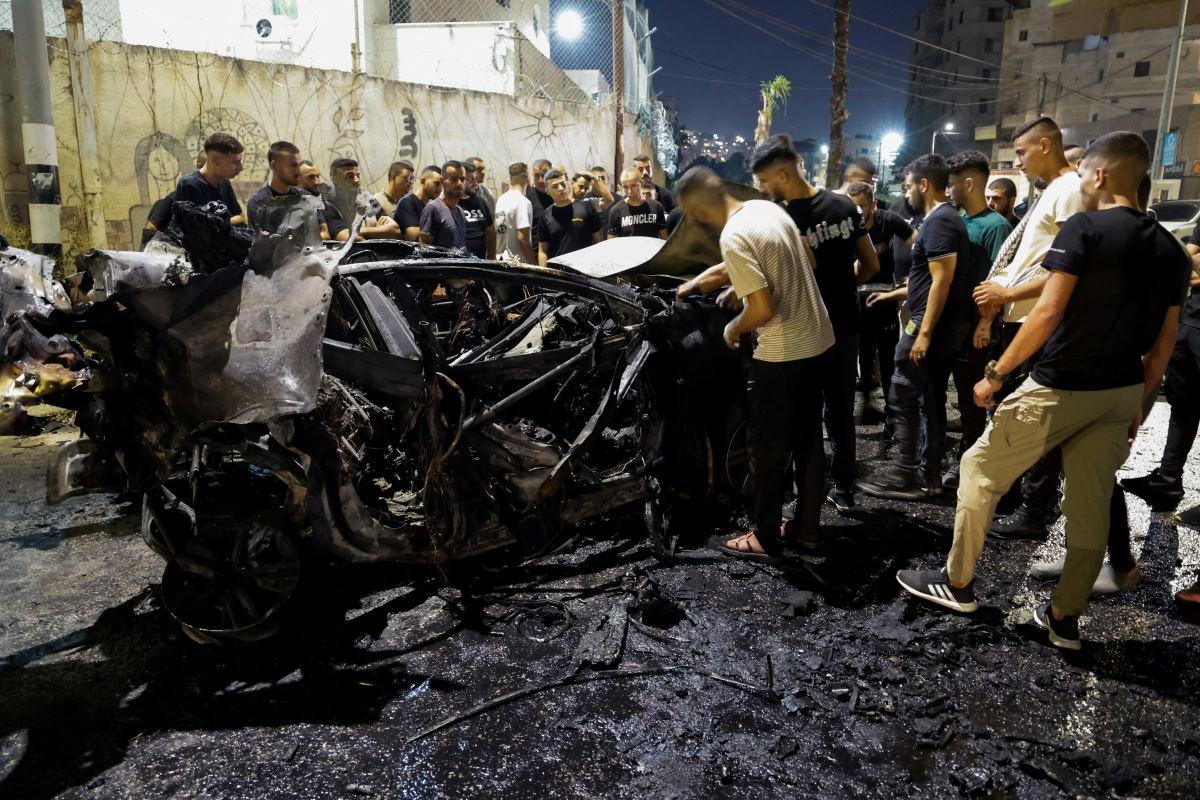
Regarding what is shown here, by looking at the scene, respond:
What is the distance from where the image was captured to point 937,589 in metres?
3.29

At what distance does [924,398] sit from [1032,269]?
3.58ft

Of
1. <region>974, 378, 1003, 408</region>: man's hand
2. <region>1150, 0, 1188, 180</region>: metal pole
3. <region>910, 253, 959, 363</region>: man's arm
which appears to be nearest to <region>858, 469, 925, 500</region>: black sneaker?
<region>910, 253, 959, 363</region>: man's arm

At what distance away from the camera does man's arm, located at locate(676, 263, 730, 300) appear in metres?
4.01

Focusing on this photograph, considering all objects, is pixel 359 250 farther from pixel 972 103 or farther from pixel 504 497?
pixel 972 103

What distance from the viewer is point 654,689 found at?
2.75m

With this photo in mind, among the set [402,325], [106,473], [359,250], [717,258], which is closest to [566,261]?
[717,258]

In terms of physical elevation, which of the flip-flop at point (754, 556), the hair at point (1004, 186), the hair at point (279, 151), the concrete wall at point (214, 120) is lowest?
the flip-flop at point (754, 556)

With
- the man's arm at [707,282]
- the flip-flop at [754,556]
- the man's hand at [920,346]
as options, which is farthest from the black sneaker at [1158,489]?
the man's arm at [707,282]

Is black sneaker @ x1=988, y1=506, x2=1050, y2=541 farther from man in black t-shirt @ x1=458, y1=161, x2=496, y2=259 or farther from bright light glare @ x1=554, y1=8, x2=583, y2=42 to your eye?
bright light glare @ x1=554, y1=8, x2=583, y2=42

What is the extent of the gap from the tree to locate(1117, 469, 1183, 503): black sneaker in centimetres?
1511

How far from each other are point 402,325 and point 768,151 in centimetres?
208

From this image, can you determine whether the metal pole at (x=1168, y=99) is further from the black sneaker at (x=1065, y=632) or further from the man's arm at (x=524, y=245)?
the black sneaker at (x=1065, y=632)

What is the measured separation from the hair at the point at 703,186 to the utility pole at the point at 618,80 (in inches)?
442

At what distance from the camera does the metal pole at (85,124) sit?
26.1 feet
